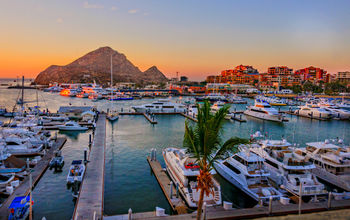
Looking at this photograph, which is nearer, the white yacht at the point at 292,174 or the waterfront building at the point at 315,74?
the white yacht at the point at 292,174

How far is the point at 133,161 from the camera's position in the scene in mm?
23609

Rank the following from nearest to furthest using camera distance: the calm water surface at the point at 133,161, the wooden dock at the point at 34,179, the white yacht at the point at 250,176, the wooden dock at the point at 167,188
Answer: the wooden dock at the point at 34,179
the wooden dock at the point at 167,188
the white yacht at the point at 250,176
the calm water surface at the point at 133,161

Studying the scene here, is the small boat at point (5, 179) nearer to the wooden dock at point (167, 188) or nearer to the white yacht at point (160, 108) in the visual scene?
the wooden dock at point (167, 188)

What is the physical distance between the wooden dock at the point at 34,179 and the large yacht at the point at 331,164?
64.4 ft

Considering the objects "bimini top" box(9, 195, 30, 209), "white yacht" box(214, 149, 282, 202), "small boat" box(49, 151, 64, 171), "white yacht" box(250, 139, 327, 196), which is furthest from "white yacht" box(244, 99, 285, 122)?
"bimini top" box(9, 195, 30, 209)

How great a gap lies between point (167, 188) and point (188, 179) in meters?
1.97

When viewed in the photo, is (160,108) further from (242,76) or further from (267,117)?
(242,76)

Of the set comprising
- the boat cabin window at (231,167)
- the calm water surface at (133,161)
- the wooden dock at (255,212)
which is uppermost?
the boat cabin window at (231,167)

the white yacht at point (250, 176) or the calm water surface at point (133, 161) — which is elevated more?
the white yacht at point (250, 176)

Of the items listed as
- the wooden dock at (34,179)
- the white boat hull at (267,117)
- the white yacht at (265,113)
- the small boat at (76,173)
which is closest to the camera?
the wooden dock at (34,179)

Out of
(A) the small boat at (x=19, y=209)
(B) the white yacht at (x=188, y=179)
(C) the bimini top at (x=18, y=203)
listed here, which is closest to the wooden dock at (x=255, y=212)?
(B) the white yacht at (x=188, y=179)

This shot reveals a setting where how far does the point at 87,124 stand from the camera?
39.6 meters

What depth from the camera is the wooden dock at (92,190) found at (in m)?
12.3

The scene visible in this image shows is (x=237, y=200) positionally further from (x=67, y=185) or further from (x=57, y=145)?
(x=57, y=145)
